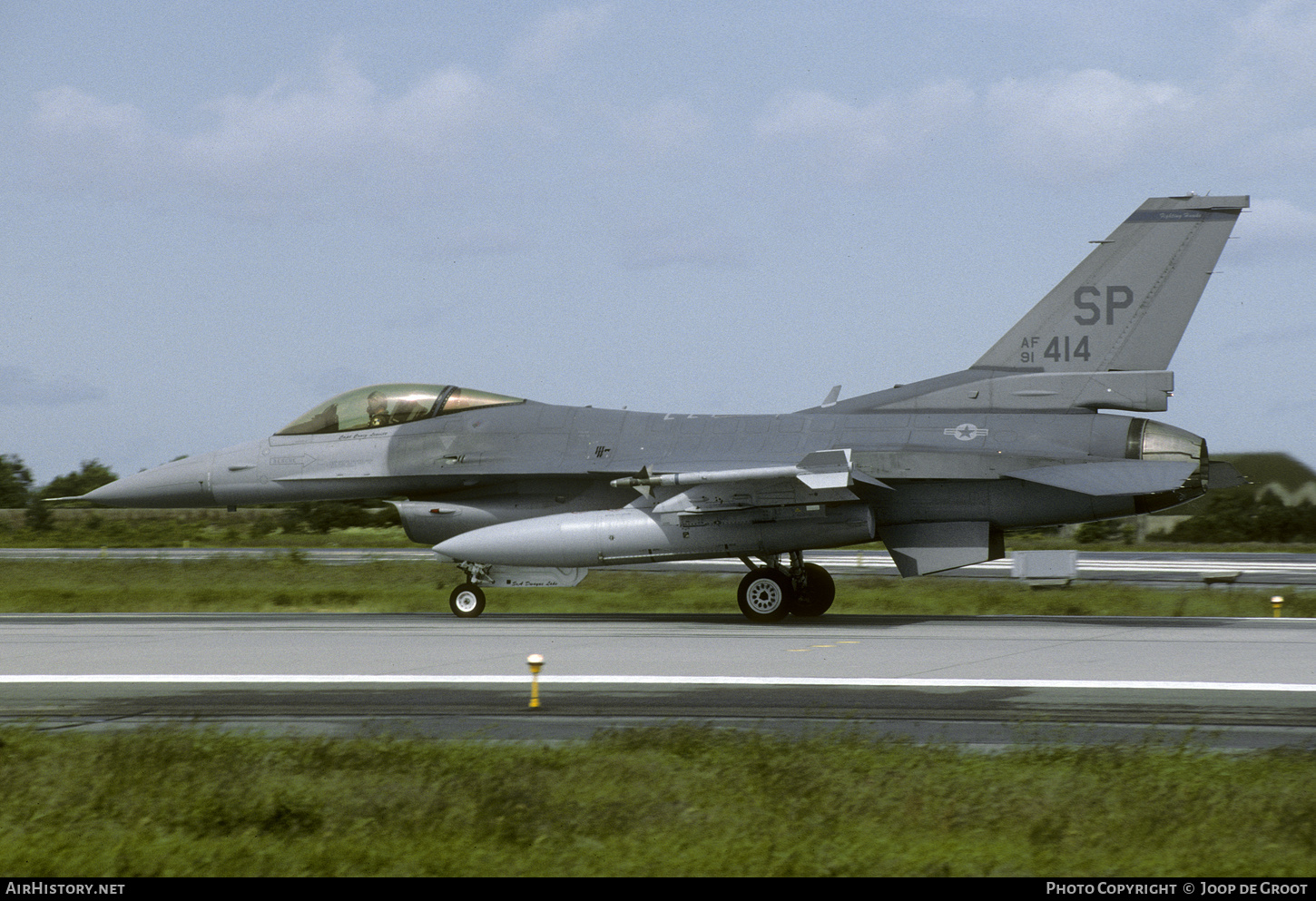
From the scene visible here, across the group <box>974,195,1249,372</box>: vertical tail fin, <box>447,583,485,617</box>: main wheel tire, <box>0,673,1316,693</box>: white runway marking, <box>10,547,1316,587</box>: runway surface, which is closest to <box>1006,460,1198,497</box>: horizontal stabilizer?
<box>974,195,1249,372</box>: vertical tail fin

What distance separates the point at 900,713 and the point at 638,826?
4.27 m

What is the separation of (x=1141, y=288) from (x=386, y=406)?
1161 cm

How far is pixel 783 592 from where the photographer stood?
18641mm

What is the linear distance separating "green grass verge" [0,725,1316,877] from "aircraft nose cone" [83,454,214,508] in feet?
40.8

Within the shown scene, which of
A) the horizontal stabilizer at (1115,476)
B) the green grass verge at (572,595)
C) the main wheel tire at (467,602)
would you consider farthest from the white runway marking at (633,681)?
the green grass verge at (572,595)

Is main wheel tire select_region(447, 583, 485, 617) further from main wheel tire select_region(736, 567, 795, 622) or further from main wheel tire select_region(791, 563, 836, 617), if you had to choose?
main wheel tire select_region(791, 563, 836, 617)

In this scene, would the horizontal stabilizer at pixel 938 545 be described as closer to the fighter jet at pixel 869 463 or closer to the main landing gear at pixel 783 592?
the fighter jet at pixel 869 463

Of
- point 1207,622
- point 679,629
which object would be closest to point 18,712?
point 679,629

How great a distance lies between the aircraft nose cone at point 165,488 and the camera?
2005cm

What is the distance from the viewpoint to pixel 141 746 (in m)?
8.07

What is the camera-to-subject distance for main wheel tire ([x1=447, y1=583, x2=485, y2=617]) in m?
19.4

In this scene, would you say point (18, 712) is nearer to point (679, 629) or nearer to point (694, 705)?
point (694, 705)

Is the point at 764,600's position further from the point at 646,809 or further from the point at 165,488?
the point at 646,809

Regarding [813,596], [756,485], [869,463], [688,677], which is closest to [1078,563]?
[813,596]
